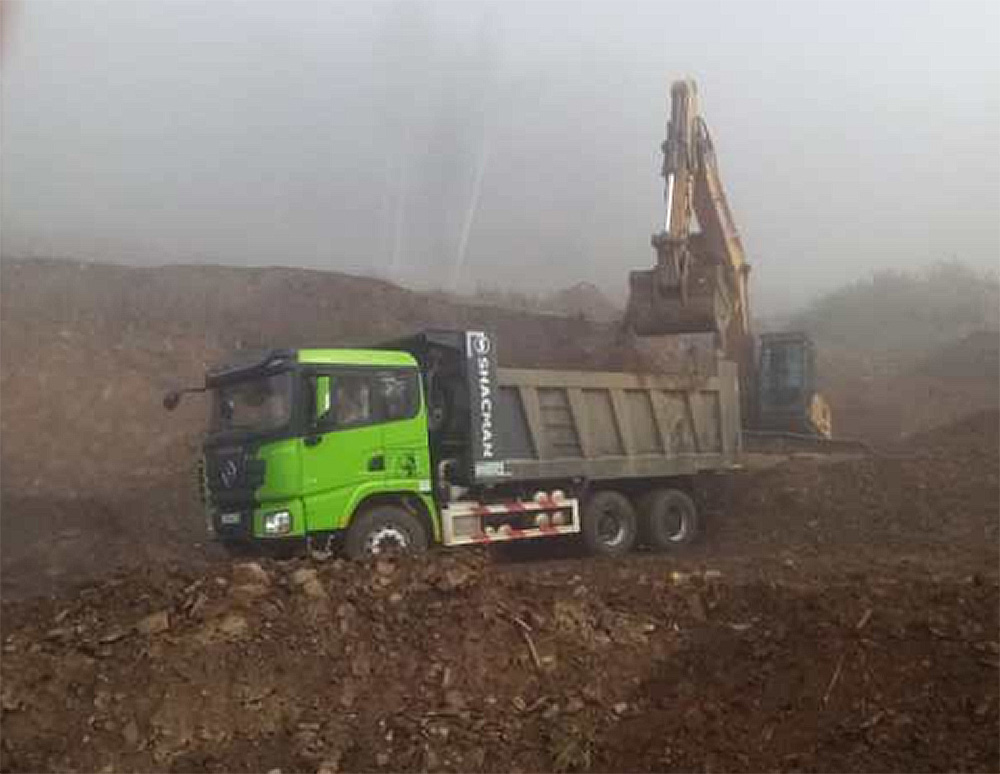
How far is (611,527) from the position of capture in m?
16.2

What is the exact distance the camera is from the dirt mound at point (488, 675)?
693 centimetres

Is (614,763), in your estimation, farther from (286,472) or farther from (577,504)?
(577,504)

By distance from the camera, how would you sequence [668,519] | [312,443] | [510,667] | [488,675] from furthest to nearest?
[668,519] < [312,443] < [510,667] < [488,675]

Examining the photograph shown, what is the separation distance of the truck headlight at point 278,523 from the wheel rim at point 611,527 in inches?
203

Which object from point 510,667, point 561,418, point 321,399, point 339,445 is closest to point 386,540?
point 339,445

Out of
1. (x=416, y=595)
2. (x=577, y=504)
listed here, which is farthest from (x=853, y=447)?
(x=416, y=595)

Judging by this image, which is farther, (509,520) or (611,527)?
(611,527)

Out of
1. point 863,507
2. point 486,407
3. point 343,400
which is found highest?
point 343,400

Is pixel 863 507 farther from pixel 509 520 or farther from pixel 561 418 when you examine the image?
pixel 509 520

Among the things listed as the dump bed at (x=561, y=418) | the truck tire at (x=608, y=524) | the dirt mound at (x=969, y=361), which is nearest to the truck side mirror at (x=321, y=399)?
the dump bed at (x=561, y=418)

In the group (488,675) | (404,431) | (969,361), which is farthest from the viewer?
(969,361)

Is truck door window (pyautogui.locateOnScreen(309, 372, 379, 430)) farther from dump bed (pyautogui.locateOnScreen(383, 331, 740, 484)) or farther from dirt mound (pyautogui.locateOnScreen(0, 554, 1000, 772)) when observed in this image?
dirt mound (pyautogui.locateOnScreen(0, 554, 1000, 772))

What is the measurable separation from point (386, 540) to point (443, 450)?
64.9 inches

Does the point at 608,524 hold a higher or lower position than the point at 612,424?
lower
